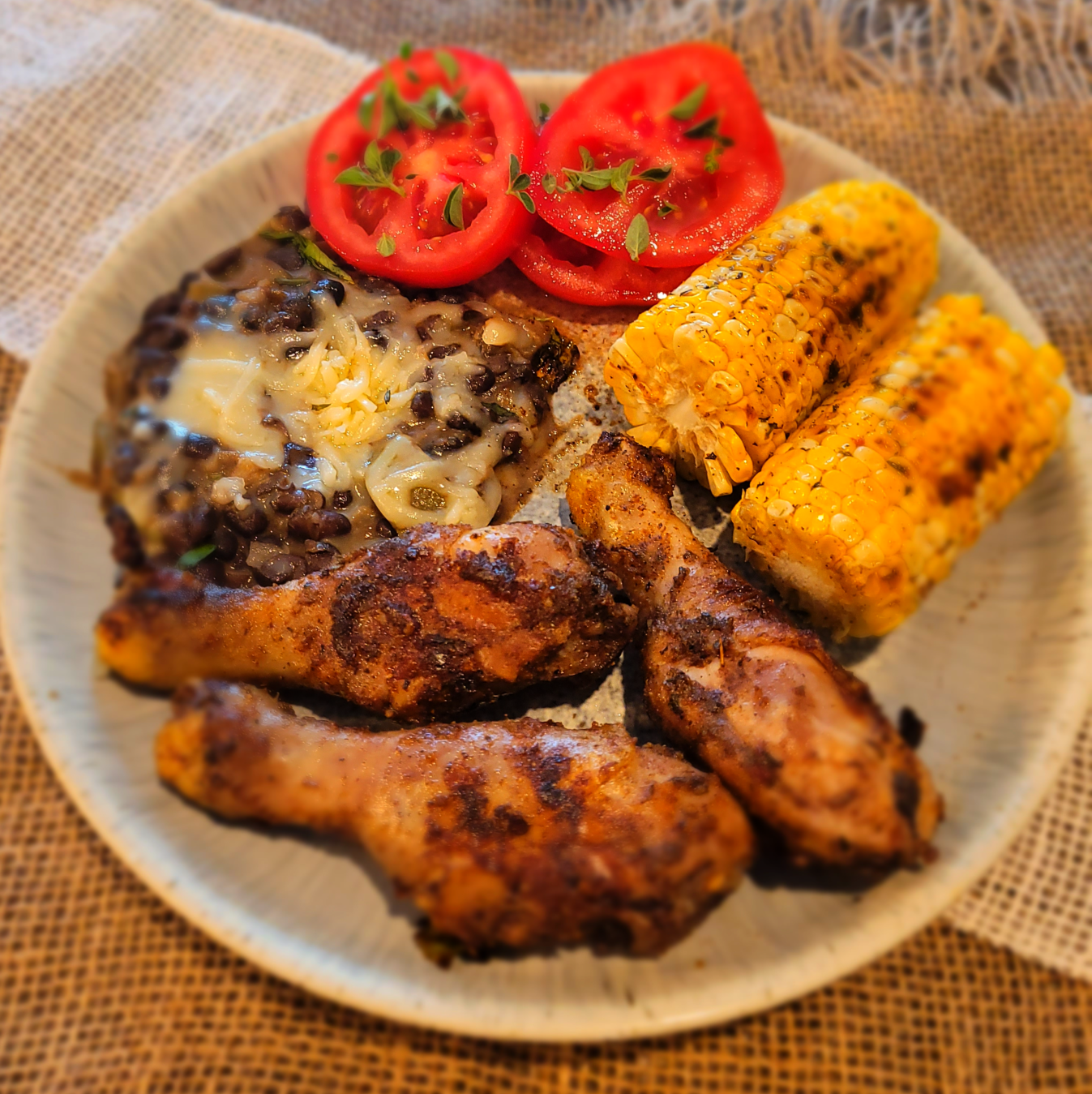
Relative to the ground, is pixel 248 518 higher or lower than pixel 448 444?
lower

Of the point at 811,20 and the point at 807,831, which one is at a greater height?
the point at 811,20

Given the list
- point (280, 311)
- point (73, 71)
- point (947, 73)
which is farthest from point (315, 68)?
point (947, 73)

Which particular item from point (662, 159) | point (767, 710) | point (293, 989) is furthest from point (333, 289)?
point (293, 989)

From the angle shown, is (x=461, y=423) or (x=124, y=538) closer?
(x=124, y=538)

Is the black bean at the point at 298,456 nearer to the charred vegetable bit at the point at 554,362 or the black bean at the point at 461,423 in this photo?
the black bean at the point at 461,423

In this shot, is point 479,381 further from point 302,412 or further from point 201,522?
point 201,522

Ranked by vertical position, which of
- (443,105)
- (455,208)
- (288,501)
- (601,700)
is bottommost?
(601,700)

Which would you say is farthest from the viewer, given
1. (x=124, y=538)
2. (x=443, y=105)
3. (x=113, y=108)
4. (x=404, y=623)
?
(x=113, y=108)

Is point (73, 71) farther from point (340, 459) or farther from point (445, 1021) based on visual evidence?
point (445, 1021)
